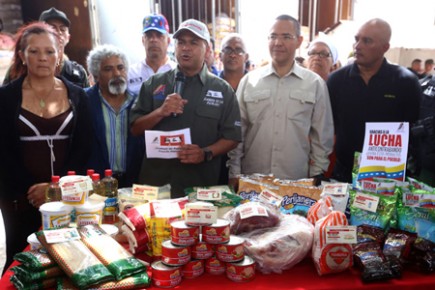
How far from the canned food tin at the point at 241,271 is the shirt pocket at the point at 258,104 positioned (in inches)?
48.1

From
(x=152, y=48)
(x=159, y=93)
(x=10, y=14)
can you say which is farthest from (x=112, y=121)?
(x=10, y=14)

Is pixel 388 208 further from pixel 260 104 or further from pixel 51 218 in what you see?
pixel 51 218

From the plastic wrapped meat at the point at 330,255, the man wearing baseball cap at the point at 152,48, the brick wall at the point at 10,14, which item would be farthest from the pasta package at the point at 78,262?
the brick wall at the point at 10,14

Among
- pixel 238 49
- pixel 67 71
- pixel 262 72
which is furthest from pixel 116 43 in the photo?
pixel 262 72

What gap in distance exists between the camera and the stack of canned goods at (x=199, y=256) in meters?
1.31

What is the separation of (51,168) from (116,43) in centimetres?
366

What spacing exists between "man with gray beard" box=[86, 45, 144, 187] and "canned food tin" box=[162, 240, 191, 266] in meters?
1.23

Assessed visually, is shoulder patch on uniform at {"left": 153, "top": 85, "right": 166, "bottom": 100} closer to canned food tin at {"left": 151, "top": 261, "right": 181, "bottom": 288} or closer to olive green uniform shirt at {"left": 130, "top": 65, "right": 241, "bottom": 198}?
olive green uniform shirt at {"left": 130, "top": 65, "right": 241, "bottom": 198}

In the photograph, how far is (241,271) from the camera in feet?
4.33

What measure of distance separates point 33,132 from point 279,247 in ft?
4.91

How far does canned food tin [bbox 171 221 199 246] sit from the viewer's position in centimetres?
133

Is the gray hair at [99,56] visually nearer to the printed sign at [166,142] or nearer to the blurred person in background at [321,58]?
the printed sign at [166,142]

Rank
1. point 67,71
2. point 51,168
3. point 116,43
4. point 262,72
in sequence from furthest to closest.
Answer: point 116,43 < point 67,71 < point 262,72 < point 51,168

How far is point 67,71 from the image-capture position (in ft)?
9.67
